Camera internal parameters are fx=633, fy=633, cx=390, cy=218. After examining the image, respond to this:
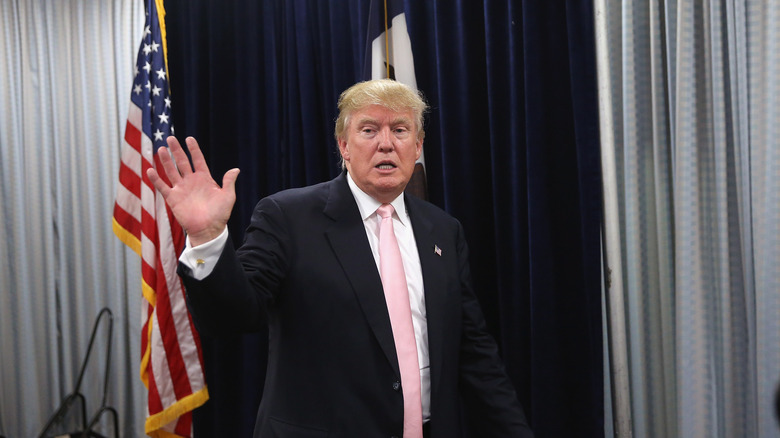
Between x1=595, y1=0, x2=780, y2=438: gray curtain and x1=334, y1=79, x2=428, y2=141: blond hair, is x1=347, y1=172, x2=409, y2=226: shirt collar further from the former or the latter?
x1=595, y1=0, x2=780, y2=438: gray curtain

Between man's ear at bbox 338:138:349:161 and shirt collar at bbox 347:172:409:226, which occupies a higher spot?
man's ear at bbox 338:138:349:161

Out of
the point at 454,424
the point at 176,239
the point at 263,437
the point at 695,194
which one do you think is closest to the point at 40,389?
the point at 176,239

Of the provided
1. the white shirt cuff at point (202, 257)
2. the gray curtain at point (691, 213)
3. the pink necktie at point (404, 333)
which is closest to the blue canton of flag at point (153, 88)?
the pink necktie at point (404, 333)

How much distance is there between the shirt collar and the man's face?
1 cm

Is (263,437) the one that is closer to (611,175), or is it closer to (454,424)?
(454,424)

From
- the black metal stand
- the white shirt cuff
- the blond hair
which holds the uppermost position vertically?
the blond hair

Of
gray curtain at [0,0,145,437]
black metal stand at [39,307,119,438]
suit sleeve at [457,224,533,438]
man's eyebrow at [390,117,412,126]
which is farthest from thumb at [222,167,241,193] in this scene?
gray curtain at [0,0,145,437]

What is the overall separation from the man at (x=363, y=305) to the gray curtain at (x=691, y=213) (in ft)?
2.70

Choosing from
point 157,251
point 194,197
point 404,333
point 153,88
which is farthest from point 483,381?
point 153,88

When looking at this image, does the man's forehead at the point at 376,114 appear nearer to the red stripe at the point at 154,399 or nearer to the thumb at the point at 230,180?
the thumb at the point at 230,180

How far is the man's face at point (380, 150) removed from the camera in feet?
5.58

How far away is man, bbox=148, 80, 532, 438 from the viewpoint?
1.53 m

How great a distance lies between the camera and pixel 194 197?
1.29m

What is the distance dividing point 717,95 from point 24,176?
3.46 m
